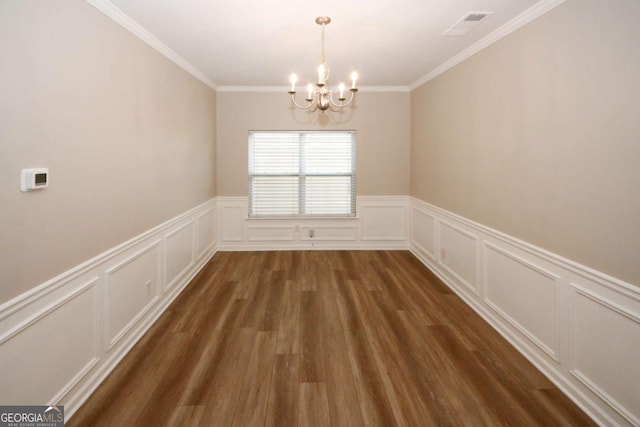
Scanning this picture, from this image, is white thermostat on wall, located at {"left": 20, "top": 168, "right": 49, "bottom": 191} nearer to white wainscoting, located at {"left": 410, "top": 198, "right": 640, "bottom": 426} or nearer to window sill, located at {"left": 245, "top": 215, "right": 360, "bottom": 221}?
white wainscoting, located at {"left": 410, "top": 198, "right": 640, "bottom": 426}

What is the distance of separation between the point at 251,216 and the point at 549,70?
4.55m

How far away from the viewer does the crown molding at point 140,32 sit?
2.47 metres

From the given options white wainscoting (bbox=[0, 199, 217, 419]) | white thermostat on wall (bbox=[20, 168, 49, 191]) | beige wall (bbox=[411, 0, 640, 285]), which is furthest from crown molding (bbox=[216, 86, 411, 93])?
white thermostat on wall (bbox=[20, 168, 49, 191])

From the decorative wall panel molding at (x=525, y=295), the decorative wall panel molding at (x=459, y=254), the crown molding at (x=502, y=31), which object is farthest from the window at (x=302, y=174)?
the decorative wall panel molding at (x=525, y=295)

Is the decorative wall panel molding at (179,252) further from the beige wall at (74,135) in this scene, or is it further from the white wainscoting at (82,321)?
the beige wall at (74,135)

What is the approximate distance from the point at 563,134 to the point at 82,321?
3357 mm

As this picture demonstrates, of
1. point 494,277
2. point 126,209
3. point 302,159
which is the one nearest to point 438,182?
point 494,277

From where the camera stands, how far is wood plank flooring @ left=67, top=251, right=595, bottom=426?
6.90ft

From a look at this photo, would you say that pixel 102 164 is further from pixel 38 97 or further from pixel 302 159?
pixel 302 159

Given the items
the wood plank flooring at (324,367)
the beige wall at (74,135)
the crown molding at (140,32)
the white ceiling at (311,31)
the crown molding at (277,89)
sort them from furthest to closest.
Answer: the crown molding at (277,89) → the white ceiling at (311,31) → the crown molding at (140,32) → the wood plank flooring at (324,367) → the beige wall at (74,135)

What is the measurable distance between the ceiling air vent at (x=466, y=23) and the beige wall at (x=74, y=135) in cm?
271

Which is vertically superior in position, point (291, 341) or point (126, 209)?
point (126, 209)

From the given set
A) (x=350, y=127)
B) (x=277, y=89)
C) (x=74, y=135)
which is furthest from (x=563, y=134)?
(x=277, y=89)

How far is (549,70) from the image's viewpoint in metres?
2.48
